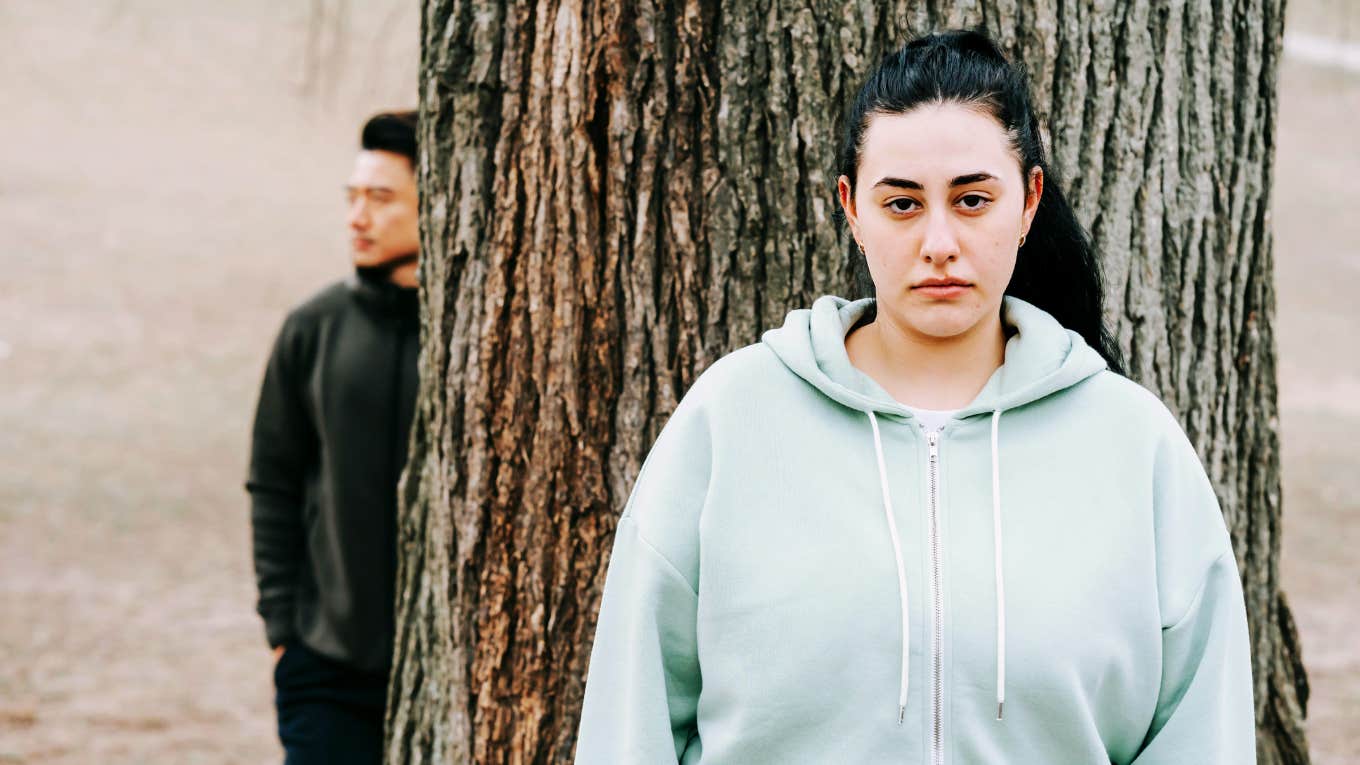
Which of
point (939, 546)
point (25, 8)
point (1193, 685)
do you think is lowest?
point (1193, 685)

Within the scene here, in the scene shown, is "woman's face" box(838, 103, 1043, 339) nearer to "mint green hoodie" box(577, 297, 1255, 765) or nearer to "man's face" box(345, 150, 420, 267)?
"mint green hoodie" box(577, 297, 1255, 765)

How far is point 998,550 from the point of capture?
186 centimetres

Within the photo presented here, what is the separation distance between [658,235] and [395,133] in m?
1.59

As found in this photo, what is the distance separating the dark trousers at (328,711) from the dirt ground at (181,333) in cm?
242

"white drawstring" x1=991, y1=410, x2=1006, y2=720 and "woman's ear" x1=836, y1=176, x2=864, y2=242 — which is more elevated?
"woman's ear" x1=836, y1=176, x2=864, y2=242

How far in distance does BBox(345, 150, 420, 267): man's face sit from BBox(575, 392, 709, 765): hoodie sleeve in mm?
2027

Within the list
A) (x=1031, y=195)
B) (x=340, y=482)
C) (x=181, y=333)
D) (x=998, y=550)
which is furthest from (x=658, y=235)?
(x=181, y=333)

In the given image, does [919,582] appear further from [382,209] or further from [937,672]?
[382,209]

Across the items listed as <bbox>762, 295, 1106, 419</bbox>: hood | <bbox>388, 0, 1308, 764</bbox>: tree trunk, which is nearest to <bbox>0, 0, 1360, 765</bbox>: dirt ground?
<bbox>388, 0, 1308, 764</bbox>: tree trunk

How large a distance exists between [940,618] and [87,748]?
4.85 meters

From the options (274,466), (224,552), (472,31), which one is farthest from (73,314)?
(472,31)

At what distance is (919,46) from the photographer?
200 cm

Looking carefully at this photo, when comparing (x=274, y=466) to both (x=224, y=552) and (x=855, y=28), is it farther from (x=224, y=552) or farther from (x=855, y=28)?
(x=224, y=552)

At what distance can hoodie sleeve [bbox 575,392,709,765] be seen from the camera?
76.5 inches
